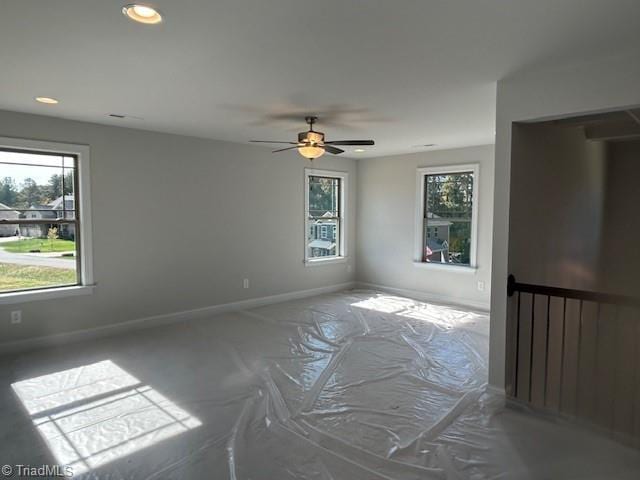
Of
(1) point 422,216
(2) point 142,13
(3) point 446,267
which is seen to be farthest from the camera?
(1) point 422,216

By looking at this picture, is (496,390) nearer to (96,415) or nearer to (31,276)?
(96,415)

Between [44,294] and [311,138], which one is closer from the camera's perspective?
[311,138]

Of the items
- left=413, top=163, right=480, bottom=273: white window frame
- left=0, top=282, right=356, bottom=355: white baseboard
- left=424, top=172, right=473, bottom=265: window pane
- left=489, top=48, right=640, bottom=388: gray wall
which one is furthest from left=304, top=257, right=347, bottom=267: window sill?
left=489, top=48, right=640, bottom=388: gray wall

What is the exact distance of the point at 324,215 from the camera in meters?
7.05

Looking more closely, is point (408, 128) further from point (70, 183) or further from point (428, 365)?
point (70, 183)

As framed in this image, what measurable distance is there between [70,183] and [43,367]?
6.42 ft

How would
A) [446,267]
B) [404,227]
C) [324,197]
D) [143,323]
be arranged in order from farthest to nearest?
[324,197] → [404,227] → [446,267] → [143,323]

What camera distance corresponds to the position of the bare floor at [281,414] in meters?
2.28

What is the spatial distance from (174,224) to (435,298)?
4.13m

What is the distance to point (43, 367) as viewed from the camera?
3.66 m

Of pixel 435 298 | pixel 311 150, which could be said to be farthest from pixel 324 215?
pixel 311 150

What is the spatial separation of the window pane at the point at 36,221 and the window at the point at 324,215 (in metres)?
3.39

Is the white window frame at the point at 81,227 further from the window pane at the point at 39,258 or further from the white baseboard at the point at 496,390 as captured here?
the white baseboard at the point at 496,390

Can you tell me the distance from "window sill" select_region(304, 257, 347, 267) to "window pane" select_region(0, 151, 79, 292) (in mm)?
3404
